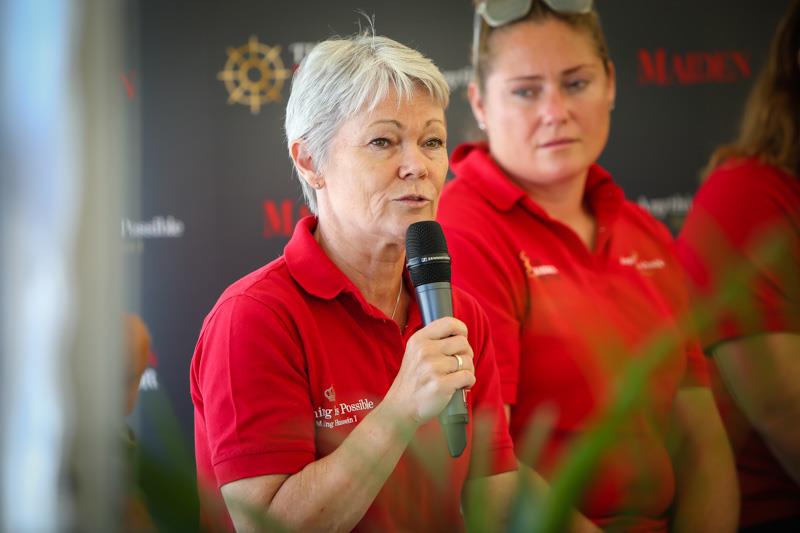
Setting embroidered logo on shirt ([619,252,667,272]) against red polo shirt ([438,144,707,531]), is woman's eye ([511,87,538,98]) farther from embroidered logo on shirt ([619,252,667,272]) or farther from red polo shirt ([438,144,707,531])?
embroidered logo on shirt ([619,252,667,272])

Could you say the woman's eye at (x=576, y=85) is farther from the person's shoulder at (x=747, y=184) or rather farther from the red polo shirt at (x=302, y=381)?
the red polo shirt at (x=302, y=381)

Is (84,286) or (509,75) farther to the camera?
(509,75)

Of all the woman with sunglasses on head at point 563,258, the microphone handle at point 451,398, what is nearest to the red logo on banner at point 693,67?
the woman with sunglasses on head at point 563,258

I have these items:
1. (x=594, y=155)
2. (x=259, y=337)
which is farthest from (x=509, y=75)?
(x=259, y=337)

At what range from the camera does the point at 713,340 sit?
Answer: 188 cm

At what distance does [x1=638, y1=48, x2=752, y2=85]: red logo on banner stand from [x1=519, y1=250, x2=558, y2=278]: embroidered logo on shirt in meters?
1.15

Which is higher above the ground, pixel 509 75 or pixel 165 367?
pixel 509 75

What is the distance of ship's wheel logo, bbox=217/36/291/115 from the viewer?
179 centimetres

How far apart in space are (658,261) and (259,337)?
1.03 m

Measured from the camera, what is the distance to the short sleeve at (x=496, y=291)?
1.52 m

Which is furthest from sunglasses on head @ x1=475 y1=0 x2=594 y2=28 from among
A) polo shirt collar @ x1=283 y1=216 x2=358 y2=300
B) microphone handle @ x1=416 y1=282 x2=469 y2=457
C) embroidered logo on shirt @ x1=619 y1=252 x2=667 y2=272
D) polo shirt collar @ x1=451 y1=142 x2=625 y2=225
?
microphone handle @ x1=416 y1=282 x2=469 y2=457

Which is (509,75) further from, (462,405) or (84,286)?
(84,286)

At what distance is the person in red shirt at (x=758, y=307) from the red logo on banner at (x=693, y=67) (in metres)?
0.57

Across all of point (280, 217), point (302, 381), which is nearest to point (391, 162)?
point (302, 381)
